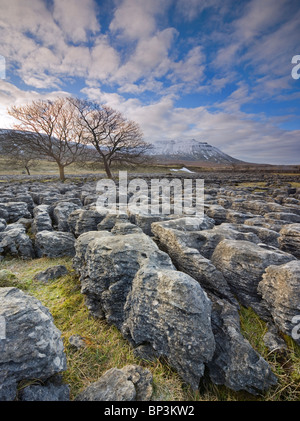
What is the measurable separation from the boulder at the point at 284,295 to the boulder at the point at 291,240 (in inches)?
114

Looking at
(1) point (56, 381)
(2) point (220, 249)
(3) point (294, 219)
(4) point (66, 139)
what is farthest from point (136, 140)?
(1) point (56, 381)

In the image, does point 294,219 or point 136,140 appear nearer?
point 294,219

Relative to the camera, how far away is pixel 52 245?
21.7 feet

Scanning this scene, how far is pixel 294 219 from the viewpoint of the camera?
8797 millimetres

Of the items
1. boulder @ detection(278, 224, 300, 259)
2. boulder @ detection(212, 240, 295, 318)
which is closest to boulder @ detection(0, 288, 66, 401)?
boulder @ detection(212, 240, 295, 318)

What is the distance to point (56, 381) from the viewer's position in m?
2.48

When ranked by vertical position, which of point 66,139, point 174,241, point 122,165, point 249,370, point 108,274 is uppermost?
point 66,139

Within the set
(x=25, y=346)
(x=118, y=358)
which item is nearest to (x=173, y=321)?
(x=118, y=358)

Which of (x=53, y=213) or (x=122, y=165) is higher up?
(x=122, y=165)

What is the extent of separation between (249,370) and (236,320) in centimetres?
88

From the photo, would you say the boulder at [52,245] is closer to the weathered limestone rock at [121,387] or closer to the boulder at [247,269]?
the weathered limestone rock at [121,387]
